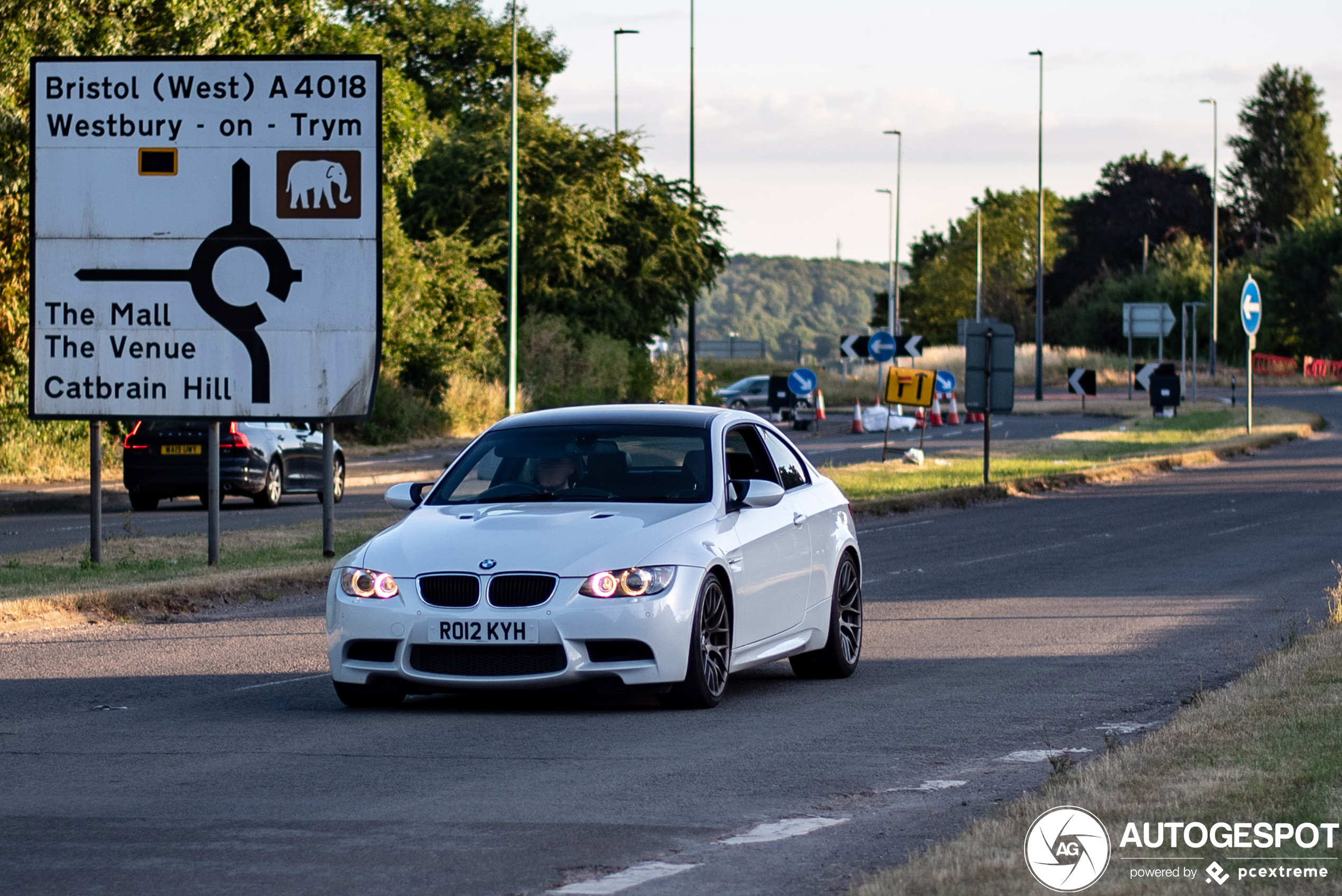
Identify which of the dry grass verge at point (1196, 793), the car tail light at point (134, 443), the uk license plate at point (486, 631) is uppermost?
the car tail light at point (134, 443)

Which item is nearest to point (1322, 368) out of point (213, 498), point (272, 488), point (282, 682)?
point (272, 488)

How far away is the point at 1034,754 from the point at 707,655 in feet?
6.37

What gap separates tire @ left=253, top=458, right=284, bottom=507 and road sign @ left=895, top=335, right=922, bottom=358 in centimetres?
1626

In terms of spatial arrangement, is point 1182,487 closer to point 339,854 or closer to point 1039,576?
point 1039,576

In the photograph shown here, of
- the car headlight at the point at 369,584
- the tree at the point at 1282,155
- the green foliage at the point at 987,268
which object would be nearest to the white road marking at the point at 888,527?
the car headlight at the point at 369,584

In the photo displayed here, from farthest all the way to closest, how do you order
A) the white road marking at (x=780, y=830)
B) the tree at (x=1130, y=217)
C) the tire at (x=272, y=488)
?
the tree at (x=1130, y=217) < the tire at (x=272, y=488) < the white road marking at (x=780, y=830)

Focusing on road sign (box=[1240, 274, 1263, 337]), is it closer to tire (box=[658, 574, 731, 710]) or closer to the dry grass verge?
the dry grass verge

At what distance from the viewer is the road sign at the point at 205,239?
55.4 ft

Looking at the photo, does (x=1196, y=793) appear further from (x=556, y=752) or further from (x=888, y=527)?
(x=888, y=527)

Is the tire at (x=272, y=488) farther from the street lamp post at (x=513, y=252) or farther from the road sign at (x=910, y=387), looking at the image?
the road sign at (x=910, y=387)

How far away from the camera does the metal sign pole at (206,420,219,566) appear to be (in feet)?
55.2

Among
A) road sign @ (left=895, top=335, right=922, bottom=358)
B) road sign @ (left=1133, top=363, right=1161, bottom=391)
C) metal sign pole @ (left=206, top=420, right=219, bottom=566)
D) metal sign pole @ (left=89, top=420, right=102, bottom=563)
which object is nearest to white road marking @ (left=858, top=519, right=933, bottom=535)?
metal sign pole @ (left=206, top=420, right=219, bottom=566)

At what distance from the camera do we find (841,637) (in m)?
11.1

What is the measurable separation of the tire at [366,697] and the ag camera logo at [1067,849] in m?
4.11
